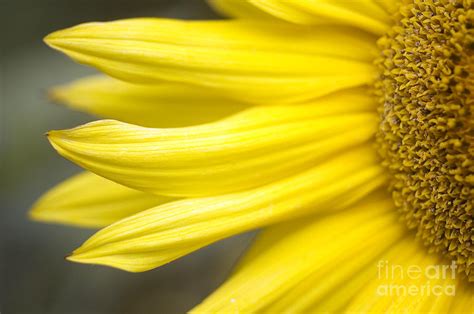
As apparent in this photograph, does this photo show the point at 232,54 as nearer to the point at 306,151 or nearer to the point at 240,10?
the point at 240,10

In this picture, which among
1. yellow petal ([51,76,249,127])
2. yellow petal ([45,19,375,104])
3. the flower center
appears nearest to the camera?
the flower center

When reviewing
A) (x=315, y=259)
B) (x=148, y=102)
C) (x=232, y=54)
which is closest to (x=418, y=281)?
(x=315, y=259)

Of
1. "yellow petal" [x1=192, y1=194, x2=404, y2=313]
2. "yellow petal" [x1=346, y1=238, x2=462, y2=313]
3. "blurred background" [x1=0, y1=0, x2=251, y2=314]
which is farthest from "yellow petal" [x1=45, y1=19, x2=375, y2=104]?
"blurred background" [x1=0, y1=0, x2=251, y2=314]

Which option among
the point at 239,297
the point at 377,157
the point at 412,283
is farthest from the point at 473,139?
the point at 239,297

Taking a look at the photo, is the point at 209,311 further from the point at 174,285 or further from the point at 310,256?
the point at 174,285

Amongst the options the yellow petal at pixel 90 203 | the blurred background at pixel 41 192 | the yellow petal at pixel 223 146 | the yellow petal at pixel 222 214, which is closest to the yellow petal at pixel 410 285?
the yellow petal at pixel 222 214

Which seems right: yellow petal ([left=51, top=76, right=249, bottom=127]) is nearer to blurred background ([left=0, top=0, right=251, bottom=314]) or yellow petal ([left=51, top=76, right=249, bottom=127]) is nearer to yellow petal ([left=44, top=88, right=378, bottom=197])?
yellow petal ([left=44, top=88, right=378, bottom=197])
